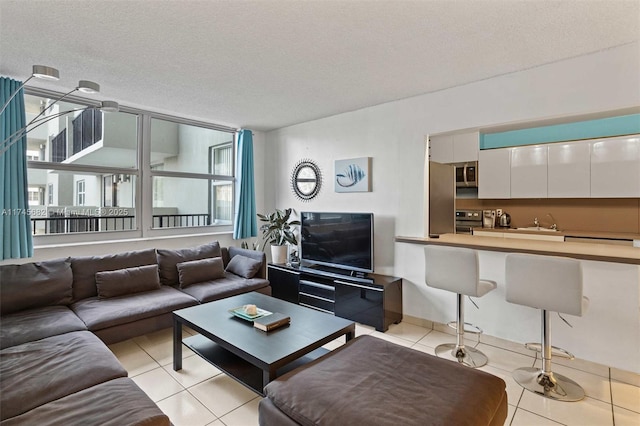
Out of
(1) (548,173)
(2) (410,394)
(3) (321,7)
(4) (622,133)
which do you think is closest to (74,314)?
(2) (410,394)

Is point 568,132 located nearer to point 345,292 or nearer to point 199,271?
point 345,292

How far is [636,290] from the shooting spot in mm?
2367

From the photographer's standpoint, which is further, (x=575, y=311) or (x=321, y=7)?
(x=575, y=311)

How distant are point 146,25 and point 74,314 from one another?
2435 mm

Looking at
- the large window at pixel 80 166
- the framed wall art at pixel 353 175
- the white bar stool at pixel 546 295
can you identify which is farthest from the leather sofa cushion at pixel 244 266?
the white bar stool at pixel 546 295

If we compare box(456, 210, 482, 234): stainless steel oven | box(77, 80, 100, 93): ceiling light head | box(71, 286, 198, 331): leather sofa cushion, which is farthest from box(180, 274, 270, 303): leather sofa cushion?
box(456, 210, 482, 234): stainless steel oven

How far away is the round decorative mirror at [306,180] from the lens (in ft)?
14.9

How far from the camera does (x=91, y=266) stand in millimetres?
3162

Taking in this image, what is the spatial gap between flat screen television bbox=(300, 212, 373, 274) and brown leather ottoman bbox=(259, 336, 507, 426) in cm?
A: 189

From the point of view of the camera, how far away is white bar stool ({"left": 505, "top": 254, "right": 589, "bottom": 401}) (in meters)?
2.16

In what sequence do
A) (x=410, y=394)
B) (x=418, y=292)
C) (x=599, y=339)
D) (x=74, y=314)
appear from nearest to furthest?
(x=410, y=394) < (x=599, y=339) < (x=74, y=314) < (x=418, y=292)

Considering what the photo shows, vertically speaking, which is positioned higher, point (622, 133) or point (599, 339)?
point (622, 133)

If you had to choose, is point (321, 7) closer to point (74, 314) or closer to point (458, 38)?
point (458, 38)

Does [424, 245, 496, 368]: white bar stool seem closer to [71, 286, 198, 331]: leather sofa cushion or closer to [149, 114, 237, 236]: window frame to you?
[71, 286, 198, 331]: leather sofa cushion
